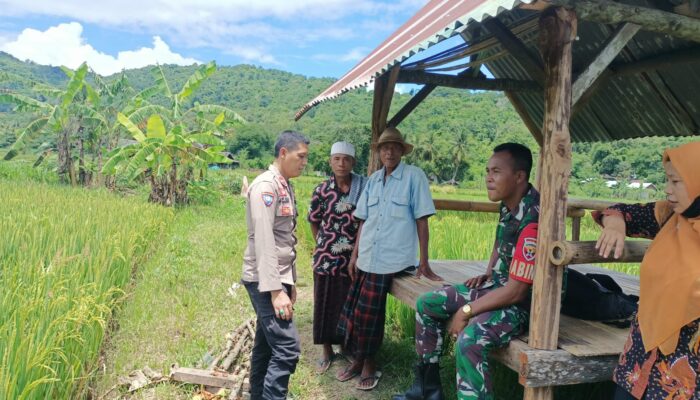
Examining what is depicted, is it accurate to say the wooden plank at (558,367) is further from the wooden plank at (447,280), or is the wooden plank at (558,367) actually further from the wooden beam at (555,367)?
the wooden plank at (447,280)

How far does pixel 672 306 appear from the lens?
1.67m

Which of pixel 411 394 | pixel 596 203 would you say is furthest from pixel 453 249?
pixel 411 394

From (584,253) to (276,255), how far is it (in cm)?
140

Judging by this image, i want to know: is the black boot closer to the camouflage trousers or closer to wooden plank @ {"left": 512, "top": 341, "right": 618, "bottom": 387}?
the camouflage trousers

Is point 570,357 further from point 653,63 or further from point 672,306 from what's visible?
point 653,63

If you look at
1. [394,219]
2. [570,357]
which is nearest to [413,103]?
[394,219]

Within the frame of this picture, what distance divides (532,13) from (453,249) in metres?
3.17

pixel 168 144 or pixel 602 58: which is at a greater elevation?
pixel 602 58

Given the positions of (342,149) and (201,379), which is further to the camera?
(342,149)

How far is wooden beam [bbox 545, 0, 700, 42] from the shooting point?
209 centimetres

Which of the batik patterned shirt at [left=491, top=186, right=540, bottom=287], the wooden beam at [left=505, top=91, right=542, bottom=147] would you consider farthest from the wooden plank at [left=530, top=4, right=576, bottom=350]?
the wooden beam at [left=505, top=91, right=542, bottom=147]

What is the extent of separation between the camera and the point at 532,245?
2.38 metres

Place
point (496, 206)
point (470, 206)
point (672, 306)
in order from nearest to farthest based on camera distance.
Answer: point (672, 306)
point (470, 206)
point (496, 206)

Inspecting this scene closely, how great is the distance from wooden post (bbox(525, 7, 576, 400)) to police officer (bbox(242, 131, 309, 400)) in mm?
1200
